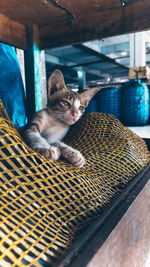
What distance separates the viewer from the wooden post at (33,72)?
1628 millimetres

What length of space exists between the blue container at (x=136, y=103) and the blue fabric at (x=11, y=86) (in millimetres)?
2145

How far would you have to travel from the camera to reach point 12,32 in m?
1.51

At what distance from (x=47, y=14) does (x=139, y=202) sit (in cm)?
135

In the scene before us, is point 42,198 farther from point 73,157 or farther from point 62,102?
point 62,102

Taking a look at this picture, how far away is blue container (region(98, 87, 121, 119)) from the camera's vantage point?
3.41 metres

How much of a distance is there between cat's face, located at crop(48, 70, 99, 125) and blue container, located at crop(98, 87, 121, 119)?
2296mm

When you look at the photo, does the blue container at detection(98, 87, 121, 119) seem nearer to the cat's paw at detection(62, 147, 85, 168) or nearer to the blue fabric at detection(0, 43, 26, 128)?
the blue fabric at detection(0, 43, 26, 128)

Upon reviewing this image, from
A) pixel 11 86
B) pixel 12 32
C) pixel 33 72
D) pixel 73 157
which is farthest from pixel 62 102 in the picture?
pixel 12 32

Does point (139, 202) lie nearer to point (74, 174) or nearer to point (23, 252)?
point (74, 174)

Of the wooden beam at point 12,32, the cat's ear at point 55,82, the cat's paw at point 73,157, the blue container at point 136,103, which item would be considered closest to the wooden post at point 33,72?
the wooden beam at point 12,32

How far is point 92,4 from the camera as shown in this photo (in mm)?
1326

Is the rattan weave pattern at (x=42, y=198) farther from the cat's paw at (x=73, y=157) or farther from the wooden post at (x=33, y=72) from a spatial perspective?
the wooden post at (x=33, y=72)

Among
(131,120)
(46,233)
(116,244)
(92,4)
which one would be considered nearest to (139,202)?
(116,244)

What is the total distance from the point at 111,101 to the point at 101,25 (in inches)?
79.4
